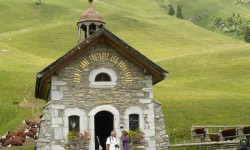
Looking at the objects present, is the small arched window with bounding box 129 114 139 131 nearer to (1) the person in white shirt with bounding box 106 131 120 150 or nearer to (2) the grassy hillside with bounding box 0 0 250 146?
(1) the person in white shirt with bounding box 106 131 120 150

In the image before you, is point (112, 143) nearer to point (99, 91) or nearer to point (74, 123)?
point (74, 123)

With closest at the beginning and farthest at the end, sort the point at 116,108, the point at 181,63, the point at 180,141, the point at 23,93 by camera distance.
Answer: the point at 116,108
the point at 180,141
the point at 23,93
the point at 181,63

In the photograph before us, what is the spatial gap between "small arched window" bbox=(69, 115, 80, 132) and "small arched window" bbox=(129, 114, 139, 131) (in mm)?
3120

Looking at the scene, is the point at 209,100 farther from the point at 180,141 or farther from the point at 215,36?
the point at 215,36

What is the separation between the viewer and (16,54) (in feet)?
282

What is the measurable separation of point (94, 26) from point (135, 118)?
290 inches

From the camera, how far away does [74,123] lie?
28.4 metres

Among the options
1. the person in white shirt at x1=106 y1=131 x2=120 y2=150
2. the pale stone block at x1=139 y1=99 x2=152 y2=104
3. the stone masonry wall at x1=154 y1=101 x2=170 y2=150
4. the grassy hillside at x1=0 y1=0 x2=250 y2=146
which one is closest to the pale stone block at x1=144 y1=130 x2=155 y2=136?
the stone masonry wall at x1=154 y1=101 x2=170 y2=150

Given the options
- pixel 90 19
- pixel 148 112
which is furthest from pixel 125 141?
pixel 90 19

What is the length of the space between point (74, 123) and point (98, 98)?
2.01 meters

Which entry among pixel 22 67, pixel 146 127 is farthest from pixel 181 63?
pixel 146 127

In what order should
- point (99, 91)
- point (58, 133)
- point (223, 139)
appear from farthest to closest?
1. point (223, 139)
2. point (99, 91)
3. point (58, 133)

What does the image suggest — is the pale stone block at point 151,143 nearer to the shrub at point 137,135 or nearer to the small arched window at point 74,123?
the shrub at point 137,135

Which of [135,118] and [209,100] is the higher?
[209,100]
